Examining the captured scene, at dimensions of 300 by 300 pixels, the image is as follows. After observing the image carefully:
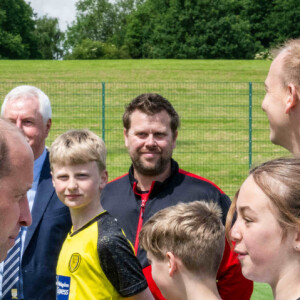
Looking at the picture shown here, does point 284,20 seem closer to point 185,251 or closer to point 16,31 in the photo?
point 16,31

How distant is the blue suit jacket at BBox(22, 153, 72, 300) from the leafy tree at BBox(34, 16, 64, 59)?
84980mm

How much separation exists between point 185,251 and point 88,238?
59 centimetres

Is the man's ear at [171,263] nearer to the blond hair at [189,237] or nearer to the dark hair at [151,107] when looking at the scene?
the blond hair at [189,237]

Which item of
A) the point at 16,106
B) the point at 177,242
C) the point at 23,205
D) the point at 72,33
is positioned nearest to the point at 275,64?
the point at 177,242

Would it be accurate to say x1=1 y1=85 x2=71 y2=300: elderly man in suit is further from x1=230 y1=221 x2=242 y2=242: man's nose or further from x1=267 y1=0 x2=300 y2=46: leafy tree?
x1=267 y1=0 x2=300 y2=46: leafy tree

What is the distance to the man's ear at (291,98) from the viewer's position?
259cm

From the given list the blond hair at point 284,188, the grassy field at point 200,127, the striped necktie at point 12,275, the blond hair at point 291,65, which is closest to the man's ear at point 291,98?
the blond hair at point 291,65

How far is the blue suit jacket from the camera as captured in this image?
11.8 feet

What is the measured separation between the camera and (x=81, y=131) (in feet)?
12.3

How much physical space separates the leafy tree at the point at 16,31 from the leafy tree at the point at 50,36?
16923 mm

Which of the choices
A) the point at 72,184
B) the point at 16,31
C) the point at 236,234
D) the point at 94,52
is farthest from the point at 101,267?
the point at 16,31

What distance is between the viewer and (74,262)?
3.29 m

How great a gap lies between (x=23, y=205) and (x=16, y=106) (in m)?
1.81

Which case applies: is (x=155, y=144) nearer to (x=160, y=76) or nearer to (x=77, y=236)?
(x=77, y=236)
